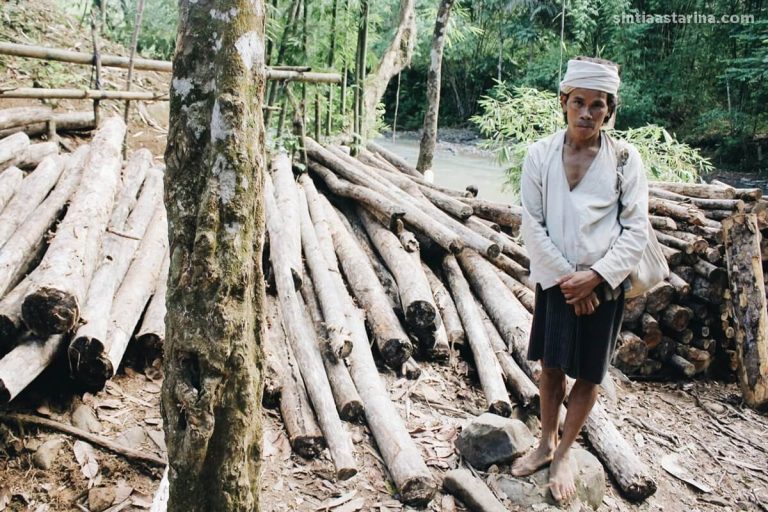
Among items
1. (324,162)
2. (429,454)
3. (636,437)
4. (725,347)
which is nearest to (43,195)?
(324,162)

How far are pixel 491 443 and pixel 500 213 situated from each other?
2.93 metres

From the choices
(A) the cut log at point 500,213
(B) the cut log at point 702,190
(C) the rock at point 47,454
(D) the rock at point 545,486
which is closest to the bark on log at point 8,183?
(C) the rock at point 47,454

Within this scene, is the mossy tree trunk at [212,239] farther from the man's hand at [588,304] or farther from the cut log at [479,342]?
the cut log at [479,342]

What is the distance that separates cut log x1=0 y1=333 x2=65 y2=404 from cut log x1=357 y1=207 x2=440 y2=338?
1965 mm

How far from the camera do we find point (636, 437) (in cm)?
374

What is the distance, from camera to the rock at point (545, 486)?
285cm

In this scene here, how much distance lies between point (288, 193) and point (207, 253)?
3.03 metres

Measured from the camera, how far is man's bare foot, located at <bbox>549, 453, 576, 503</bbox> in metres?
2.79

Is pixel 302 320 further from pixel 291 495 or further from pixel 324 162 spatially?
pixel 324 162

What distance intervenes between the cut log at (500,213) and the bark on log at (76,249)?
3.15 meters

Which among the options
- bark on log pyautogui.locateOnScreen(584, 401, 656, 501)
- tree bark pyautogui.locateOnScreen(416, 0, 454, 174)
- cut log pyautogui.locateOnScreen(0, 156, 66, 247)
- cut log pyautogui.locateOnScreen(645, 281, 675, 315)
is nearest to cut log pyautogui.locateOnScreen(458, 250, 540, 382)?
bark on log pyautogui.locateOnScreen(584, 401, 656, 501)

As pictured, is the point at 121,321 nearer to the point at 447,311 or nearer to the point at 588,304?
the point at 447,311

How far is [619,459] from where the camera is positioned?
3199mm

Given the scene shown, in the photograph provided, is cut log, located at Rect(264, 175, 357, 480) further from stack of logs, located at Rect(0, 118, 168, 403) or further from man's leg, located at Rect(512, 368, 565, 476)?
man's leg, located at Rect(512, 368, 565, 476)
